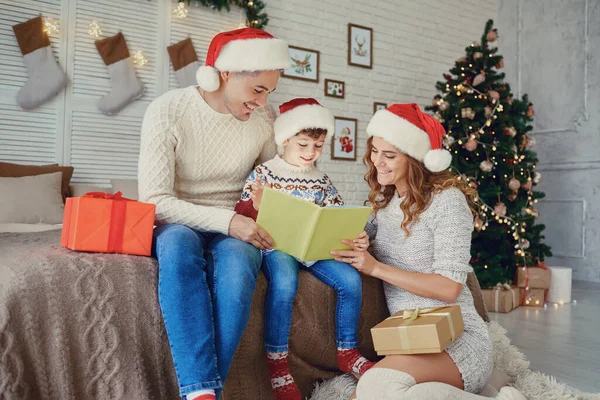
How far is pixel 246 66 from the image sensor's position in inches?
68.6

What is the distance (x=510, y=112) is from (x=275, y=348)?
10.8 ft

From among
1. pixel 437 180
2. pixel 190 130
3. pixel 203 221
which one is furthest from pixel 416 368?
pixel 190 130

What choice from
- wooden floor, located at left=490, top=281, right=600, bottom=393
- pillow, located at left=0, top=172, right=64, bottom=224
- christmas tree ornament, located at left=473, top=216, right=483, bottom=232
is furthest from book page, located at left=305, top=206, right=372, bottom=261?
christmas tree ornament, located at left=473, top=216, right=483, bottom=232

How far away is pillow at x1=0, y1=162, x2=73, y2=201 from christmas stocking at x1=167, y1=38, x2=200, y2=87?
109 cm

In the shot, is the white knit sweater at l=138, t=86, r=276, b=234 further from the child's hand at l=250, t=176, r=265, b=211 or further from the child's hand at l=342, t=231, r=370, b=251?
the child's hand at l=342, t=231, r=370, b=251

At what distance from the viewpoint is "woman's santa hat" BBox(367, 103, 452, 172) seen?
5.28ft

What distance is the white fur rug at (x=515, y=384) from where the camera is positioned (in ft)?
5.23

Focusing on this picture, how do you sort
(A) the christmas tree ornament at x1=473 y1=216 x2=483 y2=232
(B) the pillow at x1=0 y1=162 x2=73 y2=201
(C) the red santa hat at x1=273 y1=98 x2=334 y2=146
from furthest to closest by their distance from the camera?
(A) the christmas tree ornament at x1=473 y1=216 x2=483 y2=232
(B) the pillow at x1=0 y1=162 x2=73 y2=201
(C) the red santa hat at x1=273 y1=98 x2=334 y2=146

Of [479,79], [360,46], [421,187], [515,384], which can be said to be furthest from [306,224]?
[360,46]

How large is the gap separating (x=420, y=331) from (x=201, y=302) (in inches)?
21.8

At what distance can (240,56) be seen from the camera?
175cm

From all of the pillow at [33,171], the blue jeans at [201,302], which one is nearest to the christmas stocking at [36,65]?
the pillow at [33,171]

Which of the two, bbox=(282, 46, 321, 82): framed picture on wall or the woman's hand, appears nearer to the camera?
the woman's hand

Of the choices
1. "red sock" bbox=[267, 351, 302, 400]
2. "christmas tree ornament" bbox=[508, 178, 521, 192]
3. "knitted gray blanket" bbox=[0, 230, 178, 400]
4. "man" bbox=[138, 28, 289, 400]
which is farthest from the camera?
"christmas tree ornament" bbox=[508, 178, 521, 192]
